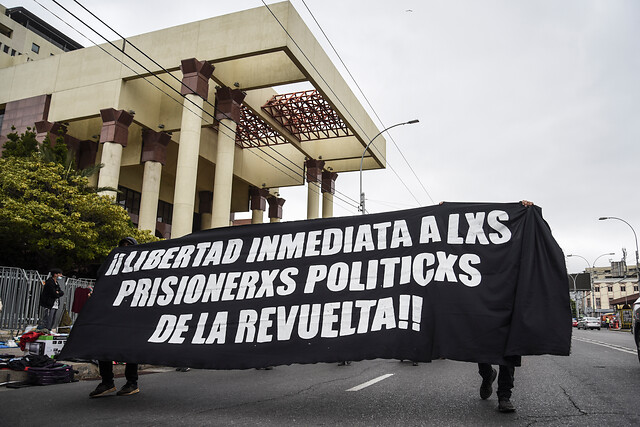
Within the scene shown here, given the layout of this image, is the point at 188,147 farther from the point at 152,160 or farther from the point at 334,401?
the point at 334,401

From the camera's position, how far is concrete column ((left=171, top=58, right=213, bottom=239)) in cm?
2406

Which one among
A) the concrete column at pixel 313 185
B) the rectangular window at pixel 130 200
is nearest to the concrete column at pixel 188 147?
the concrete column at pixel 313 185

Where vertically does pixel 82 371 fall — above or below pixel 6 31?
below

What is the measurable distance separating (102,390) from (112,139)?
23058 millimetres

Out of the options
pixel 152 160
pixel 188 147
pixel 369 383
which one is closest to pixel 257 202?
pixel 152 160

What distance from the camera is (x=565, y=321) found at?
4555 mm

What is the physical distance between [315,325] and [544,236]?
2.54 metres

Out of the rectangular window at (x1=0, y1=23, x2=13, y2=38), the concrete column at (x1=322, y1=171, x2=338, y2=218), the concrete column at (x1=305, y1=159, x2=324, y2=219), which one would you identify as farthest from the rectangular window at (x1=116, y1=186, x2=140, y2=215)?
the rectangular window at (x1=0, y1=23, x2=13, y2=38)

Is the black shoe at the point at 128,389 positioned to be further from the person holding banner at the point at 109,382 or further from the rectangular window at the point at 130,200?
the rectangular window at the point at 130,200

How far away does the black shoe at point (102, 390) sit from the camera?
18.1ft

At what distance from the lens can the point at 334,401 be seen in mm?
5398

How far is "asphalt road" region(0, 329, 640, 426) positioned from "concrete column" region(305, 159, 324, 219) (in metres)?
29.5

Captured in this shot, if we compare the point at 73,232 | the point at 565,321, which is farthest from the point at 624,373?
the point at 73,232

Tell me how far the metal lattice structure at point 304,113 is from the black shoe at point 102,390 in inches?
994
